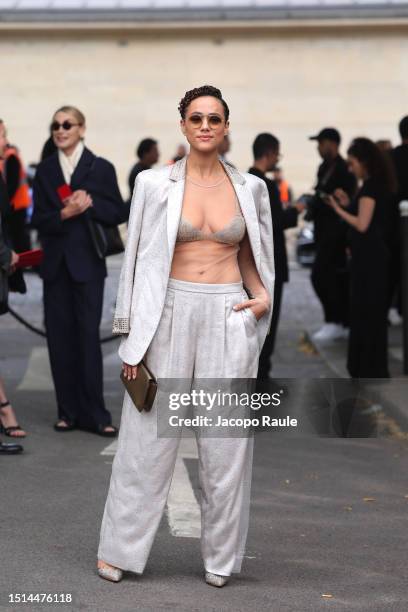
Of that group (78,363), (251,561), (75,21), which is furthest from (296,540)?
(75,21)

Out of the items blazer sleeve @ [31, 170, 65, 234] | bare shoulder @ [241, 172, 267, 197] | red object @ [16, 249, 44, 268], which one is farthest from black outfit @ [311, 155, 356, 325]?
bare shoulder @ [241, 172, 267, 197]

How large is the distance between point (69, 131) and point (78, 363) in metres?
1.55

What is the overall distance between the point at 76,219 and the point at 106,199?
25 centimetres

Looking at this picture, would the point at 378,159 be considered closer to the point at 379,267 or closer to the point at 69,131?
the point at 379,267

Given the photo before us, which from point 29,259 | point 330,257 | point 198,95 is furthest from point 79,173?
point 330,257

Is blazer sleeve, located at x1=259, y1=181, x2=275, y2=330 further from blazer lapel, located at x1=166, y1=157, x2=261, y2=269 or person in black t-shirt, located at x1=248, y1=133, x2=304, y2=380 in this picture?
person in black t-shirt, located at x1=248, y1=133, x2=304, y2=380

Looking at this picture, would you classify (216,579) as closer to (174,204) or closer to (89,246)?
(174,204)

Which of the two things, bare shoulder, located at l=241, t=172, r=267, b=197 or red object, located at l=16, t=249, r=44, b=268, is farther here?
red object, located at l=16, t=249, r=44, b=268

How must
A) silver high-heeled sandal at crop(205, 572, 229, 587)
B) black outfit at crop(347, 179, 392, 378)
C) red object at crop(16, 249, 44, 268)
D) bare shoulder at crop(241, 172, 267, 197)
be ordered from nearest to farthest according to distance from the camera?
silver high-heeled sandal at crop(205, 572, 229, 587), bare shoulder at crop(241, 172, 267, 197), red object at crop(16, 249, 44, 268), black outfit at crop(347, 179, 392, 378)

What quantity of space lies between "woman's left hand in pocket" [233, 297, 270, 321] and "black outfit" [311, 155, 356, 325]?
787cm

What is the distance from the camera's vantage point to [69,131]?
993 centimetres

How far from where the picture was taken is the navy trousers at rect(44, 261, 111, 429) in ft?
32.9

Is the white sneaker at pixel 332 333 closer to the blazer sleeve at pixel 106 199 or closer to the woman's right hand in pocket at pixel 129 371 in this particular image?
the blazer sleeve at pixel 106 199

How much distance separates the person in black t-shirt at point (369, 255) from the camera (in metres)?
11.2
